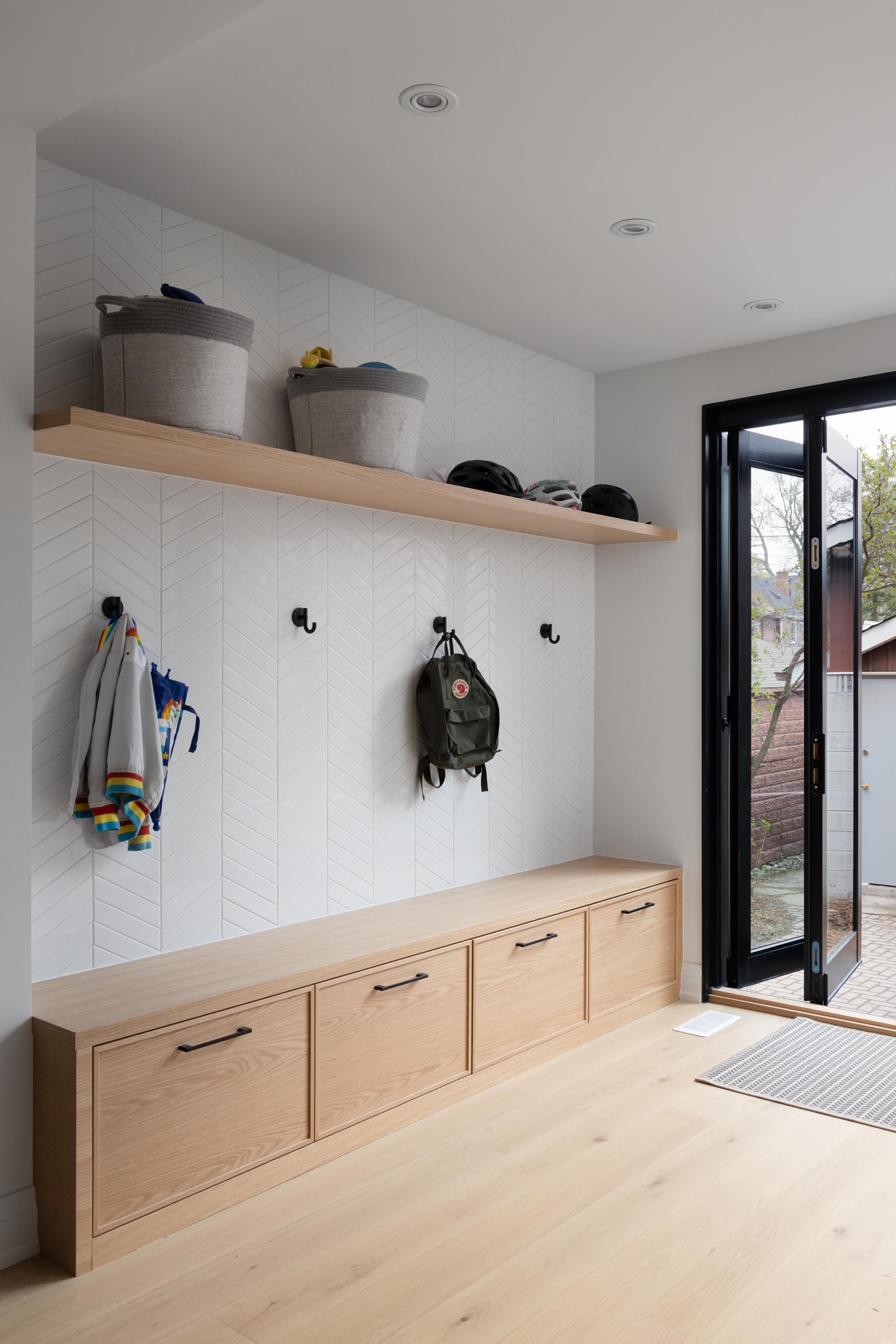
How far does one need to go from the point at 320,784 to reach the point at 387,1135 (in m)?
1.04

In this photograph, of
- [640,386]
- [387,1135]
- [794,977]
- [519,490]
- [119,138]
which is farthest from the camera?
[794,977]

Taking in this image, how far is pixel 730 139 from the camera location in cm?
249

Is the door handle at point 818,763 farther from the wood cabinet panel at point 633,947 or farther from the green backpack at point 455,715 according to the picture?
Result: the green backpack at point 455,715

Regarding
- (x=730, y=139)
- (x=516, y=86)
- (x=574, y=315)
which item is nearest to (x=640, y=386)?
(x=574, y=315)

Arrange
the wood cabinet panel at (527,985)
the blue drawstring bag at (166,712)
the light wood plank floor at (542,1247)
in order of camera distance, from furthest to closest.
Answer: the wood cabinet panel at (527,985)
the blue drawstring bag at (166,712)
the light wood plank floor at (542,1247)

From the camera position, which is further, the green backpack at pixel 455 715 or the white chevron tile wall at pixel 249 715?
the green backpack at pixel 455 715

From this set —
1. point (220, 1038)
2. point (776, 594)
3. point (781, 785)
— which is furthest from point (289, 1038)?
point (776, 594)

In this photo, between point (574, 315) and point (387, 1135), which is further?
point (574, 315)

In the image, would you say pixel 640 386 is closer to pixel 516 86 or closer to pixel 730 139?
pixel 730 139

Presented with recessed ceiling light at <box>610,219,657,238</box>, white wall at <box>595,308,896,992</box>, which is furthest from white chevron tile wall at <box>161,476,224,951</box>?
white wall at <box>595,308,896,992</box>

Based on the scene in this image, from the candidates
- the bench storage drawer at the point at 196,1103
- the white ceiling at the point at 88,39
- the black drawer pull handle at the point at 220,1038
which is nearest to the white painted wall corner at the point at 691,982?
the bench storage drawer at the point at 196,1103

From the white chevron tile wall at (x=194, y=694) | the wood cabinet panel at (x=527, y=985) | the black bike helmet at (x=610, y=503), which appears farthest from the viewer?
the black bike helmet at (x=610, y=503)

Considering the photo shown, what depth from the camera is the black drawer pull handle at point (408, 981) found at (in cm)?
290

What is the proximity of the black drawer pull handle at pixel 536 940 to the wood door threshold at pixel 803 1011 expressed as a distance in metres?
0.98
